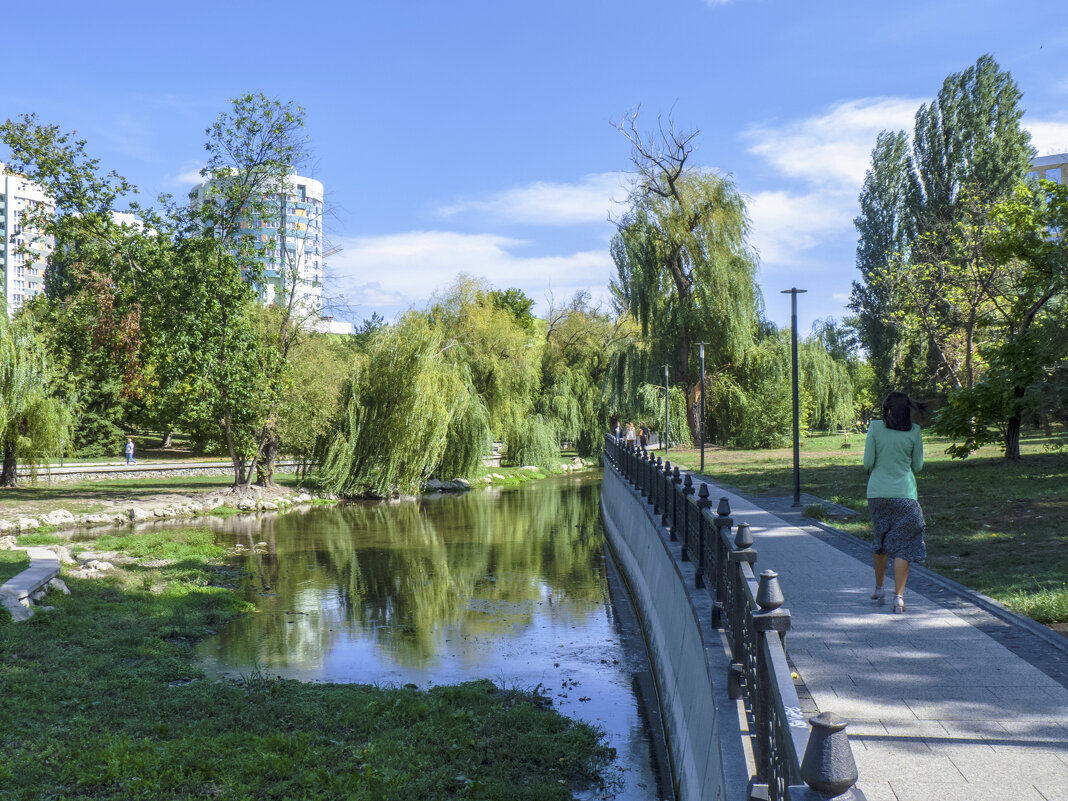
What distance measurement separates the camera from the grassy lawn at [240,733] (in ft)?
20.6

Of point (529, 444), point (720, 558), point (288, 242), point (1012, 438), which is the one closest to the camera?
point (720, 558)

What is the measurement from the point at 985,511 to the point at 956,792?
11.2 metres

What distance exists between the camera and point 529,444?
39312 millimetres

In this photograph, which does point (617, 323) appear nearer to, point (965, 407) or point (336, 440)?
point (336, 440)

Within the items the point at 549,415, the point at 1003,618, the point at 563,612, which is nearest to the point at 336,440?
the point at 549,415

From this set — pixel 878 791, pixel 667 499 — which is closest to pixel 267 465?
pixel 667 499

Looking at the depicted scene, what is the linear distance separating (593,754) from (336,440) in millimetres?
23403

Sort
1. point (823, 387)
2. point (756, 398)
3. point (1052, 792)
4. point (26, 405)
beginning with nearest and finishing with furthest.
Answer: point (1052, 792) < point (26, 405) < point (756, 398) < point (823, 387)

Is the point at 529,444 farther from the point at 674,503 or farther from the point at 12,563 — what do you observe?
the point at 674,503

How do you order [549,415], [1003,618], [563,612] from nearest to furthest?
[1003,618]
[563,612]
[549,415]

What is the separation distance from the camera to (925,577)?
8.77 meters

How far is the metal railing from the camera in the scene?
2029 mm

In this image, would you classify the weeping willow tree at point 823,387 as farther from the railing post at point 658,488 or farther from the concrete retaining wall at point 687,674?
the concrete retaining wall at point 687,674

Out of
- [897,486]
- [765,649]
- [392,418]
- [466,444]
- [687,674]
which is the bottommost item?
[687,674]
